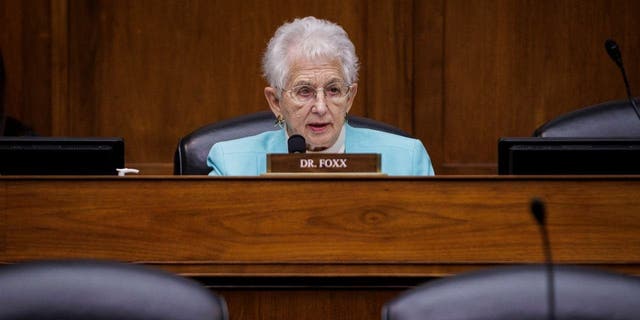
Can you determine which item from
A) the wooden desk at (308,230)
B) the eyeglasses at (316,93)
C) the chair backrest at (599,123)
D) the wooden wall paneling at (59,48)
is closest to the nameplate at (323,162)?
the wooden desk at (308,230)

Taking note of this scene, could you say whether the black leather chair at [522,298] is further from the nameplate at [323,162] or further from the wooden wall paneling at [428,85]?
the wooden wall paneling at [428,85]

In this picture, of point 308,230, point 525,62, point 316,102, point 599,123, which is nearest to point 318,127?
point 316,102

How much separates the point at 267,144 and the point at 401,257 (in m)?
0.80

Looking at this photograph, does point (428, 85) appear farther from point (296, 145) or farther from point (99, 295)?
point (99, 295)

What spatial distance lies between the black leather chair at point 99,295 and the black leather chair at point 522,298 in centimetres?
21

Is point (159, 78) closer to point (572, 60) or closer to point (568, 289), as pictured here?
point (572, 60)

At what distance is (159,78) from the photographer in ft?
14.4

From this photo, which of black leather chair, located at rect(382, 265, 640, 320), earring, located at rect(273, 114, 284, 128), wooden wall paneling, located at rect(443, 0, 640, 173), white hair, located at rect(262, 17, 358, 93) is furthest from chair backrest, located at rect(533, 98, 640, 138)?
black leather chair, located at rect(382, 265, 640, 320)

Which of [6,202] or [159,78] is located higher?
[159,78]

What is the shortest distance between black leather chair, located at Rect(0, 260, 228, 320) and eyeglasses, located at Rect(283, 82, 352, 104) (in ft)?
5.49

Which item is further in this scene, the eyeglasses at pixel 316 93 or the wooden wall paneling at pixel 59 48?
the wooden wall paneling at pixel 59 48

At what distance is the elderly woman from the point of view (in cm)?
283

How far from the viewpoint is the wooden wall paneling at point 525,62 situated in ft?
14.4

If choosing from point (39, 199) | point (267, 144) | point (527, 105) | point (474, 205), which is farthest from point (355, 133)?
point (527, 105)
